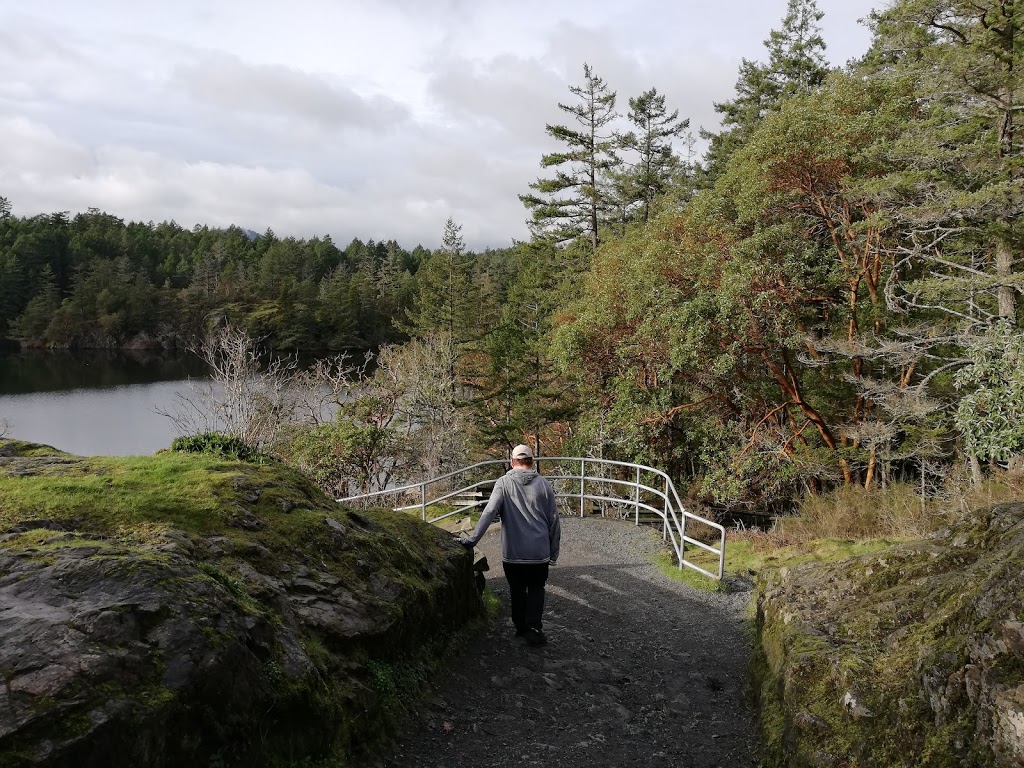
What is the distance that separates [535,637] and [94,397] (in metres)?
52.1

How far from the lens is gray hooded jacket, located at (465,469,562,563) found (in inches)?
253

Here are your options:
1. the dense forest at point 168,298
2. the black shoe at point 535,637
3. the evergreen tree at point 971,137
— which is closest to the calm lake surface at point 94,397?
the dense forest at point 168,298

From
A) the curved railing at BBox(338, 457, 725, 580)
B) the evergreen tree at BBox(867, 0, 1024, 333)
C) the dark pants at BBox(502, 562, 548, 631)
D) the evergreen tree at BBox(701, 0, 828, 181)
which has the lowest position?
the curved railing at BBox(338, 457, 725, 580)

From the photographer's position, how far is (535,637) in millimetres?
6688

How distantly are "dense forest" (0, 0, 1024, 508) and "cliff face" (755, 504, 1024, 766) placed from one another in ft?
10.6

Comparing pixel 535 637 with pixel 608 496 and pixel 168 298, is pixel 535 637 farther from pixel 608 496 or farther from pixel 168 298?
pixel 168 298

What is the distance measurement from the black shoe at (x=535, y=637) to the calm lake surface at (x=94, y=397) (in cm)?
2114

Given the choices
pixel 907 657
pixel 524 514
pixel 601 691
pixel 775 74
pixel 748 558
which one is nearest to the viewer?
pixel 907 657

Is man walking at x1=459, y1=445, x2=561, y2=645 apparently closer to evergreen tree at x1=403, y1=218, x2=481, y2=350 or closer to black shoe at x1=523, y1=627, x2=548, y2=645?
black shoe at x1=523, y1=627, x2=548, y2=645

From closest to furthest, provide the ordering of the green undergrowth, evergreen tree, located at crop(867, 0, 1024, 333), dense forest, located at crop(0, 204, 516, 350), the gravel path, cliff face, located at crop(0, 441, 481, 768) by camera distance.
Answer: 1. cliff face, located at crop(0, 441, 481, 768)
2. the gravel path
3. the green undergrowth
4. evergreen tree, located at crop(867, 0, 1024, 333)
5. dense forest, located at crop(0, 204, 516, 350)

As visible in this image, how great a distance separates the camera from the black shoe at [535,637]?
6680mm

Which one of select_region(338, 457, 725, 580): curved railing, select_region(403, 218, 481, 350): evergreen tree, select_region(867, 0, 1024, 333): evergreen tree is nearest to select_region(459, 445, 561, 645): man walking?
select_region(338, 457, 725, 580): curved railing

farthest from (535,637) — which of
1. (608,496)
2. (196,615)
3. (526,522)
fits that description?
(608,496)

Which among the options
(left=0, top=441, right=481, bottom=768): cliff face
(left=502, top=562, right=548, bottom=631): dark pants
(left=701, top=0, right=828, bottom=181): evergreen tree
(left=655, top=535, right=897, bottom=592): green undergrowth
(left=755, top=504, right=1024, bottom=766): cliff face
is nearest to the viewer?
(left=0, top=441, right=481, bottom=768): cliff face
